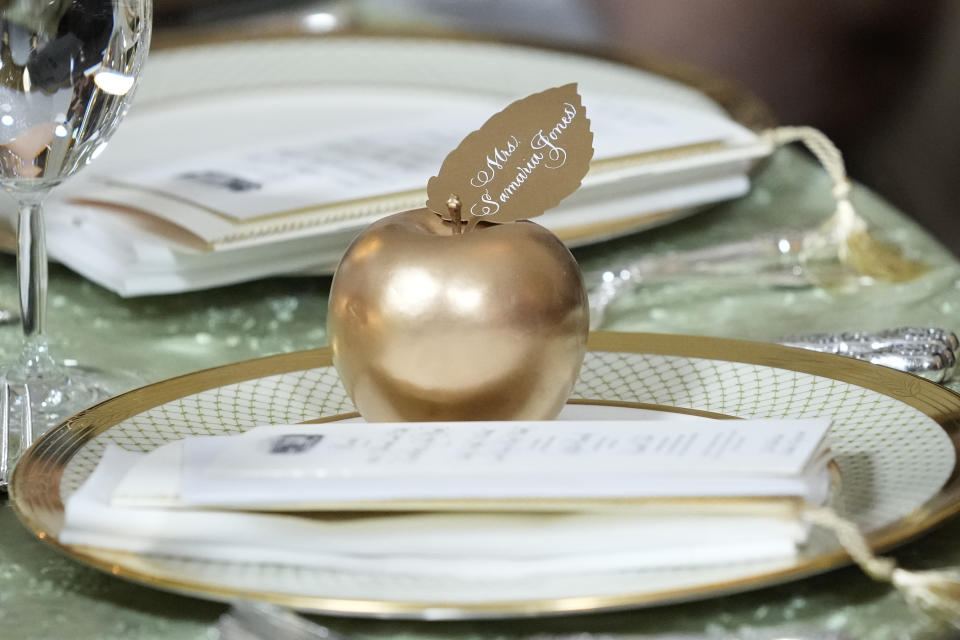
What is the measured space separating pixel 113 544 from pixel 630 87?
0.74 meters

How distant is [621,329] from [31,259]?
0.30m

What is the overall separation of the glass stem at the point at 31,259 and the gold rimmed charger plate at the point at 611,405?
10 cm

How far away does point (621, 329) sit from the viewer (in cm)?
67

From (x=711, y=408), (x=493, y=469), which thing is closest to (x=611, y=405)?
(x=711, y=408)

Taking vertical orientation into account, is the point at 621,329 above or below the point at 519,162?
below

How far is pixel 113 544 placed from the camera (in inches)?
14.8

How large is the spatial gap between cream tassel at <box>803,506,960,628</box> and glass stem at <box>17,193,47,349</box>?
37 cm

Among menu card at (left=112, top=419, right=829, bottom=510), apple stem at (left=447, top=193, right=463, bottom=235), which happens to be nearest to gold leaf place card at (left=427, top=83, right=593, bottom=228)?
Answer: apple stem at (left=447, top=193, right=463, bottom=235)

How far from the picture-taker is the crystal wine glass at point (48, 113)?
0.51 m

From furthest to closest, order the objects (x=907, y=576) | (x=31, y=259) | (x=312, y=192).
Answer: (x=312, y=192) → (x=31, y=259) → (x=907, y=576)

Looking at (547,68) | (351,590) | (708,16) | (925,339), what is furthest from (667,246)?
(708,16)

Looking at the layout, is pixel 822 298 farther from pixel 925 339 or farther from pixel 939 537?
pixel 939 537

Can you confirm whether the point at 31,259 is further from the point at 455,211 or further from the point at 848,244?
the point at 848,244

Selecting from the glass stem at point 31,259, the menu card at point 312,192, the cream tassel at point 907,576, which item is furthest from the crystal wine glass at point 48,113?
the cream tassel at point 907,576
